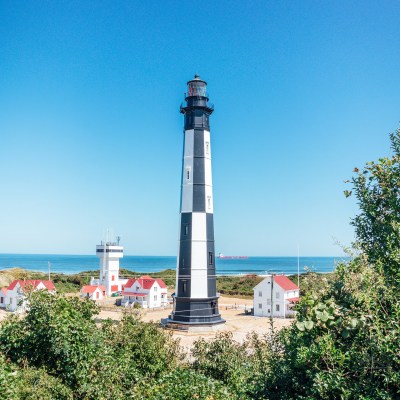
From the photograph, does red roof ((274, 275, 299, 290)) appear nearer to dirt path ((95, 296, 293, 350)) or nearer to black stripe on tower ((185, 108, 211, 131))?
dirt path ((95, 296, 293, 350))

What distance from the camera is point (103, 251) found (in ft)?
181

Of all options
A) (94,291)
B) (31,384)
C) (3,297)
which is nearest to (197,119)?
(31,384)

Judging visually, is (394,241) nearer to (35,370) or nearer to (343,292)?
(343,292)

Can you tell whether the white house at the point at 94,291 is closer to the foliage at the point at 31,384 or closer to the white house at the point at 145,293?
the white house at the point at 145,293

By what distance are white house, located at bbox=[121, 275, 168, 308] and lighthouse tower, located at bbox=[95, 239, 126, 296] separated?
839 centimetres

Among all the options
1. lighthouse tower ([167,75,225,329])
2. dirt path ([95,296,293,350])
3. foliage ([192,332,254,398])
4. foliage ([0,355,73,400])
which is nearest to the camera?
foliage ([0,355,73,400])

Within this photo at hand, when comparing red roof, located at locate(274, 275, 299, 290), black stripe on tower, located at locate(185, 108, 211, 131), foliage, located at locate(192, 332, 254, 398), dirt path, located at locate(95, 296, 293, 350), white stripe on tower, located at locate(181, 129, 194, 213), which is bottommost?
dirt path, located at locate(95, 296, 293, 350)

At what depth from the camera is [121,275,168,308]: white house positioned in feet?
150

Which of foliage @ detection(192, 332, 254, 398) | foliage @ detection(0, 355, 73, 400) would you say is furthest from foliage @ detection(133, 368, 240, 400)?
foliage @ detection(192, 332, 254, 398)

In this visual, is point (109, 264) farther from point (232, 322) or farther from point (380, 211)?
Answer: point (380, 211)

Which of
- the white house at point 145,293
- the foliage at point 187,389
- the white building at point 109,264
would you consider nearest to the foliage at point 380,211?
the foliage at point 187,389

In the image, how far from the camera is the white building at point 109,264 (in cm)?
5497

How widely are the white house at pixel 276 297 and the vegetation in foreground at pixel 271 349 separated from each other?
2710 cm

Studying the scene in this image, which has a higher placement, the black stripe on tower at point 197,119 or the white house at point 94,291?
the black stripe on tower at point 197,119
